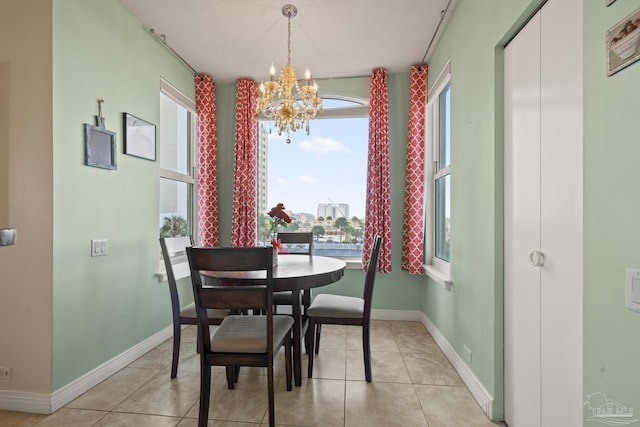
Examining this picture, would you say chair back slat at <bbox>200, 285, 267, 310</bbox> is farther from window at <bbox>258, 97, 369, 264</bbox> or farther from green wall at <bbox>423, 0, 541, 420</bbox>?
window at <bbox>258, 97, 369, 264</bbox>

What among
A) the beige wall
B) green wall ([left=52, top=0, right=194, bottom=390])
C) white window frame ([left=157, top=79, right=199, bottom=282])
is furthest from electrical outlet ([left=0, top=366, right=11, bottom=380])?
white window frame ([left=157, top=79, right=199, bottom=282])

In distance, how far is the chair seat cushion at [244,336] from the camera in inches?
68.0

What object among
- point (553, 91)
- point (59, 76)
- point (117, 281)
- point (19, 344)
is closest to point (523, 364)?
point (553, 91)

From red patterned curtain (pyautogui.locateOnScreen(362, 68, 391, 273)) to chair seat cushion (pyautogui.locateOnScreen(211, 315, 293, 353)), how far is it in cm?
189

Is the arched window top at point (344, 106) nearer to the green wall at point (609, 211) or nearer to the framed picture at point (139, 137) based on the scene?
the framed picture at point (139, 137)

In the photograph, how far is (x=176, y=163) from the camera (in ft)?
11.8

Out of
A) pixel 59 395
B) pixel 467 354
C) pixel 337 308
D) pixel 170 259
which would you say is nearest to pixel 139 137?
pixel 170 259

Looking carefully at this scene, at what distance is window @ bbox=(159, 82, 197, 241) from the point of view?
10.9 feet

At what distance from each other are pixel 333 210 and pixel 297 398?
95.0 inches

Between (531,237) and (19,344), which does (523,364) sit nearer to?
(531,237)

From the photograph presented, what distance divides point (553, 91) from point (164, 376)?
9.93ft

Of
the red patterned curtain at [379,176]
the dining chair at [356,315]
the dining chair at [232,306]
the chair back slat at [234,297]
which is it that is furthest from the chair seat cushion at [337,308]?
the red patterned curtain at [379,176]

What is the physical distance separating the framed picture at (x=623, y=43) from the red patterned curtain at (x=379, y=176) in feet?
8.42

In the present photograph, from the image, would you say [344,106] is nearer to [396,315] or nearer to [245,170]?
[245,170]
